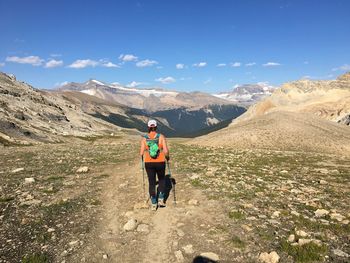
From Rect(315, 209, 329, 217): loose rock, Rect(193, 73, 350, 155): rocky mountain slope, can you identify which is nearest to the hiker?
Rect(315, 209, 329, 217): loose rock

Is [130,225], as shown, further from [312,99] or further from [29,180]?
[312,99]

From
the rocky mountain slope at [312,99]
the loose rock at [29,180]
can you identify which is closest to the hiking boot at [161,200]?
the loose rock at [29,180]

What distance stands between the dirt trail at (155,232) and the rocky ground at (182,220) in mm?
33

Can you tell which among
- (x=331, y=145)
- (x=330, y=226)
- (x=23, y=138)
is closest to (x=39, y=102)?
(x=23, y=138)

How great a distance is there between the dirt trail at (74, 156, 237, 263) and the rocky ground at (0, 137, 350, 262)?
3cm

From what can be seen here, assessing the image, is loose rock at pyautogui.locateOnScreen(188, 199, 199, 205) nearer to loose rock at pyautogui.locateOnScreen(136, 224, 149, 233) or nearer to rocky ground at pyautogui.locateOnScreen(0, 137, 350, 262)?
rocky ground at pyautogui.locateOnScreen(0, 137, 350, 262)

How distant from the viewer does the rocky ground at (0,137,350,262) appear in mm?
10203

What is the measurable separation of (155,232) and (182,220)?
4.88 ft

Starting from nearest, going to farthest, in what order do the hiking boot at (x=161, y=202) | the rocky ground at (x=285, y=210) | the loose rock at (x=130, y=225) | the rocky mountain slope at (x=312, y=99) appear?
the rocky ground at (x=285, y=210) → the loose rock at (x=130, y=225) → the hiking boot at (x=161, y=202) → the rocky mountain slope at (x=312, y=99)

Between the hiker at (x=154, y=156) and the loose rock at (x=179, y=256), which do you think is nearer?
the loose rock at (x=179, y=256)

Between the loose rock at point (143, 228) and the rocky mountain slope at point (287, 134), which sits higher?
the loose rock at point (143, 228)

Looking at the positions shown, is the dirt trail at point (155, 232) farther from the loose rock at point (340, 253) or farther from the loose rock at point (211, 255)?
the loose rock at point (340, 253)

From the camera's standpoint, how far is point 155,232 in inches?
472

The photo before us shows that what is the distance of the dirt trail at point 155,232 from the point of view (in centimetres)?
1023
